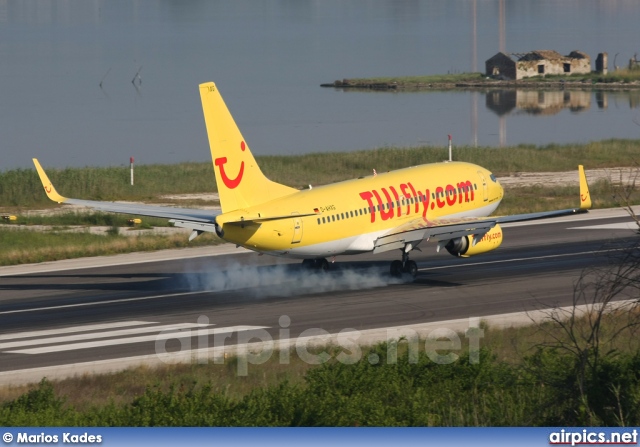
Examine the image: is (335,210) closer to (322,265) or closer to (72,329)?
(322,265)

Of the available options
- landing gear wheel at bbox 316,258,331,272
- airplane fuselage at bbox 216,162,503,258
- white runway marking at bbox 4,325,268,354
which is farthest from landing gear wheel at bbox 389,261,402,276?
white runway marking at bbox 4,325,268,354

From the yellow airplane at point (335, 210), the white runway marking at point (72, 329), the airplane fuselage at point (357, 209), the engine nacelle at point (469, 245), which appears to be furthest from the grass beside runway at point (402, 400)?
the engine nacelle at point (469, 245)

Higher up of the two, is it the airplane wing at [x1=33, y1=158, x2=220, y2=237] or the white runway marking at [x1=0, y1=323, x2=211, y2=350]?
the airplane wing at [x1=33, y1=158, x2=220, y2=237]

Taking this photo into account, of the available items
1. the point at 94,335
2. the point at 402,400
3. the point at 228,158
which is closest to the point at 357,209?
the point at 228,158

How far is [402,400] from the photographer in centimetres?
2580

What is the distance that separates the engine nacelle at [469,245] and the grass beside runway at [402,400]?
1965cm

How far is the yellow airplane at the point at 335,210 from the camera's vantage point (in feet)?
143

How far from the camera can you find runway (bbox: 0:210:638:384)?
39.7 m

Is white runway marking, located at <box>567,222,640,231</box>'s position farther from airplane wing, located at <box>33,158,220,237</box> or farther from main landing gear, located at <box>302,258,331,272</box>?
airplane wing, located at <box>33,158,220,237</box>

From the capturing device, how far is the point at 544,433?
16.0 m

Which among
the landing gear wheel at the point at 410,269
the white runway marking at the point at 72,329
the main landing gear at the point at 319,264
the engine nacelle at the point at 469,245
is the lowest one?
the white runway marking at the point at 72,329

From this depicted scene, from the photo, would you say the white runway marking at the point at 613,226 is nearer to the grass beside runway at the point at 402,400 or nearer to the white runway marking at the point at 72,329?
the white runway marking at the point at 72,329

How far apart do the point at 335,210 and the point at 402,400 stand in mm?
21477

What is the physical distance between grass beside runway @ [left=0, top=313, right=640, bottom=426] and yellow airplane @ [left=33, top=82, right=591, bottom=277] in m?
13.9
